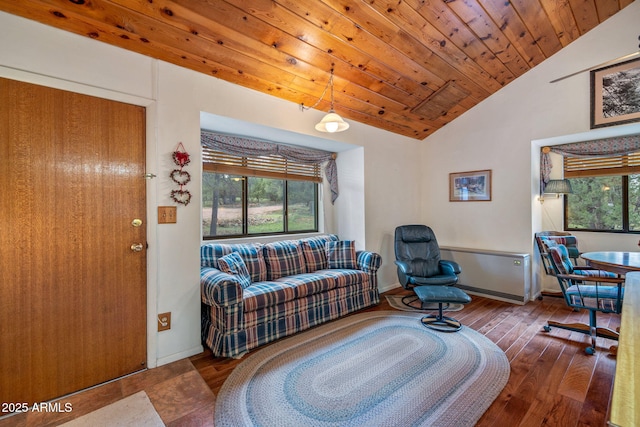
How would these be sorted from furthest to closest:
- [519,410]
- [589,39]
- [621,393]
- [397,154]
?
[397,154]
[589,39]
[519,410]
[621,393]

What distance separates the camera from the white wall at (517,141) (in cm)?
341

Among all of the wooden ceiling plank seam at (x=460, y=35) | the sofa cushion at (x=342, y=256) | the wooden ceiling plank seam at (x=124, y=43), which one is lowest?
the sofa cushion at (x=342, y=256)

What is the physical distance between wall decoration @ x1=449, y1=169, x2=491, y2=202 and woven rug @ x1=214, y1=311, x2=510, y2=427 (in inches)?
88.0

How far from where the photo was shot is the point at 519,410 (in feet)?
5.78

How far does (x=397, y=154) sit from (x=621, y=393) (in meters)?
4.15

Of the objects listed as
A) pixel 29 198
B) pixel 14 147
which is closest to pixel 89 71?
pixel 14 147

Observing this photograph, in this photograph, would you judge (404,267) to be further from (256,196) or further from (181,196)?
(181,196)

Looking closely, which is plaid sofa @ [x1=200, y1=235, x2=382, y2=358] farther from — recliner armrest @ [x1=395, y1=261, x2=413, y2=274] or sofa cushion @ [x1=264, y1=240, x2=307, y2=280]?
recliner armrest @ [x1=395, y1=261, x2=413, y2=274]

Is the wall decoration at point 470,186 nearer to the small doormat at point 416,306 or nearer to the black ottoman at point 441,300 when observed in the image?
the small doormat at point 416,306

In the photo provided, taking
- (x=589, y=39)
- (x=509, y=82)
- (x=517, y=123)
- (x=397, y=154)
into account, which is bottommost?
(x=397, y=154)

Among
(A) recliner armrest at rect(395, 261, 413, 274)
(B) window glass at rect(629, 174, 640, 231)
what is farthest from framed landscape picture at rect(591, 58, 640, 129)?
(A) recliner armrest at rect(395, 261, 413, 274)

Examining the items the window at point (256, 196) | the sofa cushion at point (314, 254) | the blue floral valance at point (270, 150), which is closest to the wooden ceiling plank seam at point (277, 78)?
the blue floral valance at point (270, 150)

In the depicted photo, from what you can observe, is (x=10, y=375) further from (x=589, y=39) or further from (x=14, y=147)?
(x=589, y=39)

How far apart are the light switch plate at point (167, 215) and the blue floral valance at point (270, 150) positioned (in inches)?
39.8
